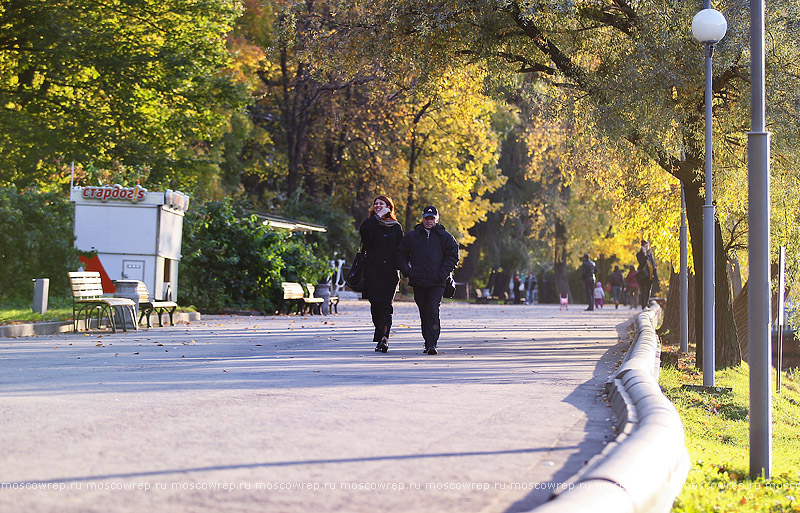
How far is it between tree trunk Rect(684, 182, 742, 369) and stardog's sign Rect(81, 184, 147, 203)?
11.3 m

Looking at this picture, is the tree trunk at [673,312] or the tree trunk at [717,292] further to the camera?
the tree trunk at [673,312]

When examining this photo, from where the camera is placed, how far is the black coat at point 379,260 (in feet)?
48.1

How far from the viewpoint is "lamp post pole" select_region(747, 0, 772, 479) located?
734cm

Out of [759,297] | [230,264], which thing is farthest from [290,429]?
[230,264]

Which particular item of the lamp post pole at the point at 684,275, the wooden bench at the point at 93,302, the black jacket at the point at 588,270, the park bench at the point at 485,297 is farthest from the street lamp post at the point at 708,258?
the park bench at the point at 485,297

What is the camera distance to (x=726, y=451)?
890 cm

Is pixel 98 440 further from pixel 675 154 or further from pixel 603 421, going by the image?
pixel 675 154

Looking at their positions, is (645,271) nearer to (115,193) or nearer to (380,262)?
(115,193)

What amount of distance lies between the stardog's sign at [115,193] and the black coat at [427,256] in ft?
31.8

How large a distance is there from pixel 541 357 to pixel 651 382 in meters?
5.53

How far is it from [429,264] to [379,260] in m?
0.75

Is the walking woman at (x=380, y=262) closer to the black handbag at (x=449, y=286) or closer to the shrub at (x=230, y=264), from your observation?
the black handbag at (x=449, y=286)

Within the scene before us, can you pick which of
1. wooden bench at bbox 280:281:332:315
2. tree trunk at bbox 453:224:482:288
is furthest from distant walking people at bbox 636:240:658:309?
tree trunk at bbox 453:224:482:288

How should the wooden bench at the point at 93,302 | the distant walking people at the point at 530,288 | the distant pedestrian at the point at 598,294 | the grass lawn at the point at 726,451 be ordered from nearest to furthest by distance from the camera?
the grass lawn at the point at 726,451 < the wooden bench at the point at 93,302 < the distant pedestrian at the point at 598,294 < the distant walking people at the point at 530,288
